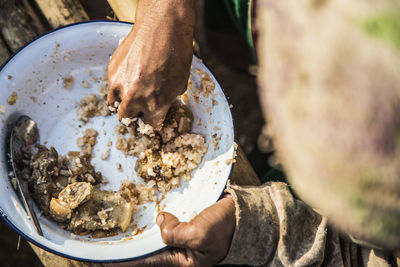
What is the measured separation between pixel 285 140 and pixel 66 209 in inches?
32.7

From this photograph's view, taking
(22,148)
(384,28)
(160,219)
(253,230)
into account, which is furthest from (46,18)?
(384,28)

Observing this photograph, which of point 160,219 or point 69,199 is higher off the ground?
point 69,199

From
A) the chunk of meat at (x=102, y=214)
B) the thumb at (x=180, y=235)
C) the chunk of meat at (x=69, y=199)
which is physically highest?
the chunk of meat at (x=69, y=199)

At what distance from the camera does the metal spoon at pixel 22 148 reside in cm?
102

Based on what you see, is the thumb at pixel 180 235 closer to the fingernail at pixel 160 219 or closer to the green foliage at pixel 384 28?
the fingernail at pixel 160 219

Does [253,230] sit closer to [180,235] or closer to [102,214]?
[180,235]

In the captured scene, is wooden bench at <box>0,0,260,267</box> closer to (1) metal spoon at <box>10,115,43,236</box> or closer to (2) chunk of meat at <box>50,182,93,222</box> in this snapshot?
(1) metal spoon at <box>10,115,43,236</box>

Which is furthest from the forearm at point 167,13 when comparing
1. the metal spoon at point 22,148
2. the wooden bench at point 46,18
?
the metal spoon at point 22,148

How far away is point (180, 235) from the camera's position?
97cm

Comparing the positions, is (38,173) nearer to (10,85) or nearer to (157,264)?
(10,85)

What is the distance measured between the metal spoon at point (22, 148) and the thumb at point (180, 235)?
1.20 ft

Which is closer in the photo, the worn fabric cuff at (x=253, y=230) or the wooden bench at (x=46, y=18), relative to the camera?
the worn fabric cuff at (x=253, y=230)

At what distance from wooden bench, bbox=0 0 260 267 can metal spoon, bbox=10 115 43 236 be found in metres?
0.29

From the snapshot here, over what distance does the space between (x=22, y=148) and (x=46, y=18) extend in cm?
50
